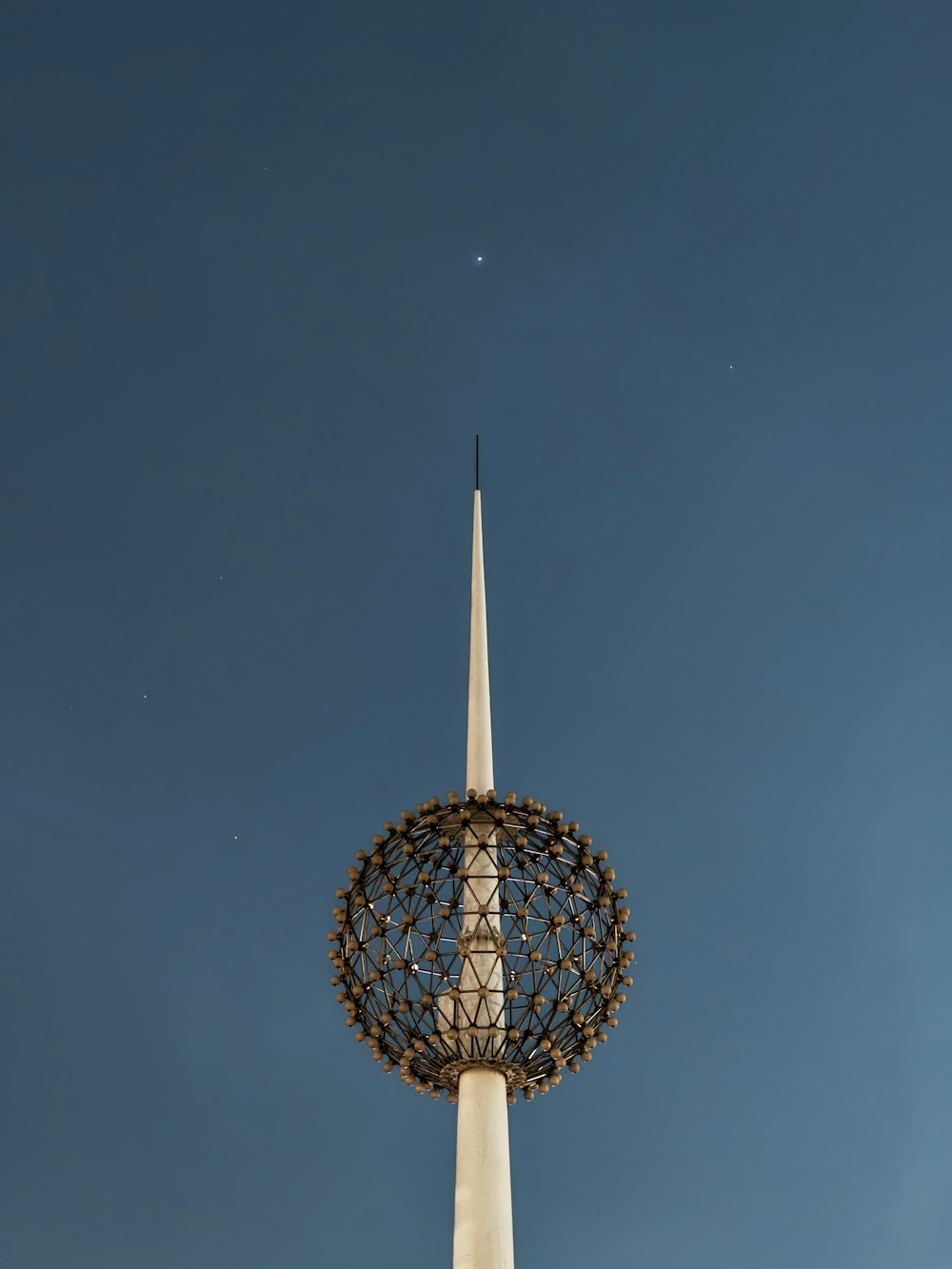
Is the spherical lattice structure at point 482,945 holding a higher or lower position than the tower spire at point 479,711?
lower

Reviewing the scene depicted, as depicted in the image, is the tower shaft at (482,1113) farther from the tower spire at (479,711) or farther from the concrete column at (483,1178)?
the tower spire at (479,711)

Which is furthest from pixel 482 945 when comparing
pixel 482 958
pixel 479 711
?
pixel 479 711

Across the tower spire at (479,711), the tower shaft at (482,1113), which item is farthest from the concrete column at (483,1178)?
the tower spire at (479,711)

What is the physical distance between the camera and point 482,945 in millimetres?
13438

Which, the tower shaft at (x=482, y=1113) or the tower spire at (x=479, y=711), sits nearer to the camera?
the tower shaft at (x=482, y=1113)

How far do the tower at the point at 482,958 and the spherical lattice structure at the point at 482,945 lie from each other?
0.04 feet

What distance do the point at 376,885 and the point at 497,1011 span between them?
1720 millimetres

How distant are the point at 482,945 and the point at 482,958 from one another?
0.12 m

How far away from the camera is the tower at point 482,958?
1311cm

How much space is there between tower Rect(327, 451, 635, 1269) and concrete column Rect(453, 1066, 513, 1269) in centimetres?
2

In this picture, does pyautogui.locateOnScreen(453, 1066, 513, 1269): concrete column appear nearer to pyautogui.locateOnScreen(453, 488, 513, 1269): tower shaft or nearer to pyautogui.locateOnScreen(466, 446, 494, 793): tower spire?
pyautogui.locateOnScreen(453, 488, 513, 1269): tower shaft

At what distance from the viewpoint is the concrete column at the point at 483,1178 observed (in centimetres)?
1230

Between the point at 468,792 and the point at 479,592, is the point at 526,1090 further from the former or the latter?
the point at 479,592

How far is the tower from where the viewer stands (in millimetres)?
13109
